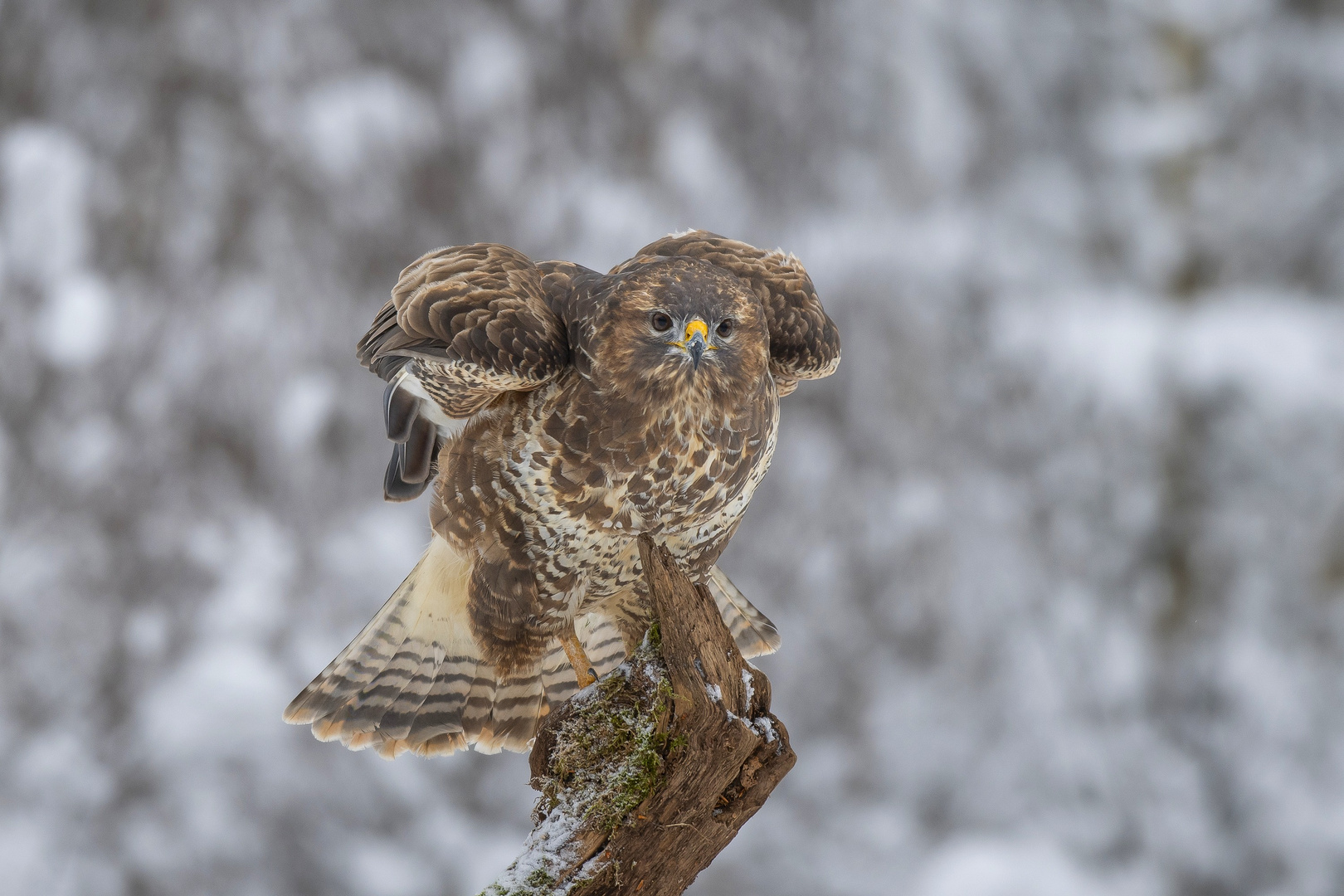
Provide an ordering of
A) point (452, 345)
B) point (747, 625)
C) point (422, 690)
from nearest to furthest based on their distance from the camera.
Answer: point (452, 345)
point (422, 690)
point (747, 625)

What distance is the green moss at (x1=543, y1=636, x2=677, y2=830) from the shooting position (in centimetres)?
254

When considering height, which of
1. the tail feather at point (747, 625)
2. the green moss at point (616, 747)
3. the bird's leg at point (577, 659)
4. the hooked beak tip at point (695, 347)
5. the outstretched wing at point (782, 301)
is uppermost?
the outstretched wing at point (782, 301)

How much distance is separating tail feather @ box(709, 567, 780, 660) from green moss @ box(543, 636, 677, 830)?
1.06 metres

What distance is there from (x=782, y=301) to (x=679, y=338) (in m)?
0.61

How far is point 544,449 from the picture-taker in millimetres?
2893

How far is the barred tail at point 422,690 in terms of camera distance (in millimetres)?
3420

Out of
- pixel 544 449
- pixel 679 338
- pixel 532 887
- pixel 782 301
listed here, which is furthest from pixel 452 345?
pixel 532 887

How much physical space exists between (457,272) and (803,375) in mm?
1070

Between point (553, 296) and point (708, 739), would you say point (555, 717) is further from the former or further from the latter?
point (553, 296)

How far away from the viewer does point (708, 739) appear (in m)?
2.56

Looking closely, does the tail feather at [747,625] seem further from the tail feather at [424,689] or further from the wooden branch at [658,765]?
the wooden branch at [658,765]

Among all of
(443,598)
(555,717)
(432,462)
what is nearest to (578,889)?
(555,717)

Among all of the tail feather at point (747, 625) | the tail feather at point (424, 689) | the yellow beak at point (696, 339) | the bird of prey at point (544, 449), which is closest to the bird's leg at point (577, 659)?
the bird of prey at point (544, 449)

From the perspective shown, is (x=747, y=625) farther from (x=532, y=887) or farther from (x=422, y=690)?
(x=532, y=887)
